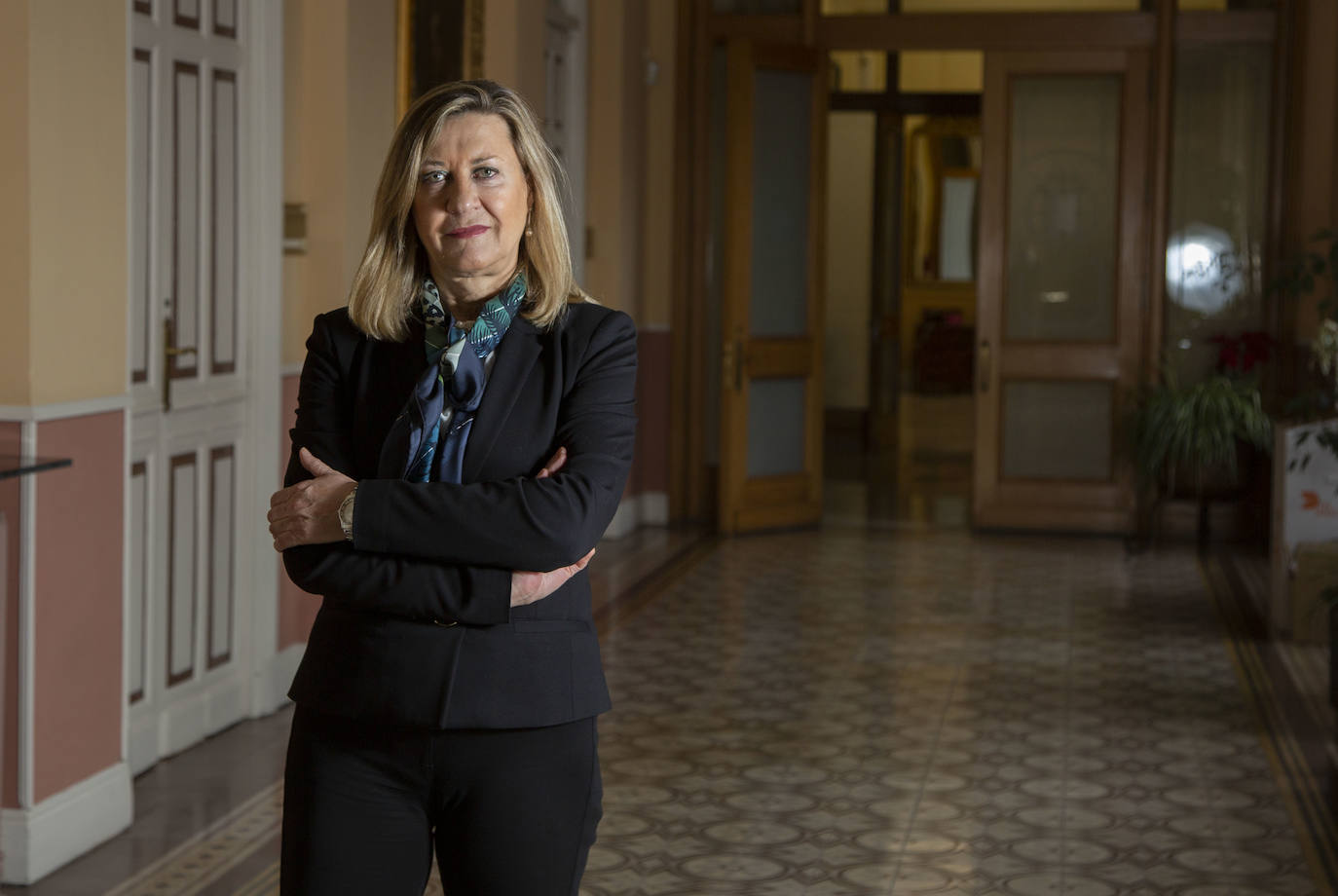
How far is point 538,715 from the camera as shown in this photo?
5.88 ft

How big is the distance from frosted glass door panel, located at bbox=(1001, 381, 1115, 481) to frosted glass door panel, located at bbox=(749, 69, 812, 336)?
1.36 metres

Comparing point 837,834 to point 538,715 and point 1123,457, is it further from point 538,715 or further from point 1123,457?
point 1123,457

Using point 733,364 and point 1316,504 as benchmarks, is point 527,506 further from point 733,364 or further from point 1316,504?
point 733,364

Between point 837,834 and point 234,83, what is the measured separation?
2768mm

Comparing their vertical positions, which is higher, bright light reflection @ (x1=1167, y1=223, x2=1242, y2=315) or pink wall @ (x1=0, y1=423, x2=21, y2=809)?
bright light reflection @ (x1=1167, y1=223, x2=1242, y2=315)

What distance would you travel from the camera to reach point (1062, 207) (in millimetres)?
8898

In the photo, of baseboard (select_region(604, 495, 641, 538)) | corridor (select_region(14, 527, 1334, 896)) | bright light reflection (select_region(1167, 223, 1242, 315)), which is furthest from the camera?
bright light reflection (select_region(1167, 223, 1242, 315))

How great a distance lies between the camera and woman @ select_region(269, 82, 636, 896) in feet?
5.88

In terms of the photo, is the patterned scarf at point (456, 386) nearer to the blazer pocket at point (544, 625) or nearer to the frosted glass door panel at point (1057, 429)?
the blazer pocket at point (544, 625)

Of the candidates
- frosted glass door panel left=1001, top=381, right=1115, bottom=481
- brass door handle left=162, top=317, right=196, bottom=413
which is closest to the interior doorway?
frosted glass door panel left=1001, top=381, right=1115, bottom=481

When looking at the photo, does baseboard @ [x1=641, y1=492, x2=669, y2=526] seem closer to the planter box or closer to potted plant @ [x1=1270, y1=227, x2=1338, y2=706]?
potted plant @ [x1=1270, y1=227, x2=1338, y2=706]

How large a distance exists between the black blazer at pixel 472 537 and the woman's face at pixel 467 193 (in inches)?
4.2

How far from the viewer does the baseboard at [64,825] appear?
347 cm

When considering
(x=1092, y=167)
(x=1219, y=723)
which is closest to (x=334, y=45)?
(x=1219, y=723)
